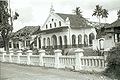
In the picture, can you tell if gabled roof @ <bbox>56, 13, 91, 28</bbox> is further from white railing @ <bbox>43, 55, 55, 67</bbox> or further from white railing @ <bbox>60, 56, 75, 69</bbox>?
white railing @ <bbox>60, 56, 75, 69</bbox>

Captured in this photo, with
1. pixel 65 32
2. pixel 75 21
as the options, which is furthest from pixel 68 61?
pixel 75 21

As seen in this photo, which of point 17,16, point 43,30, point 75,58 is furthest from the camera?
point 43,30

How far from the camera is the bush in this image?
495 inches

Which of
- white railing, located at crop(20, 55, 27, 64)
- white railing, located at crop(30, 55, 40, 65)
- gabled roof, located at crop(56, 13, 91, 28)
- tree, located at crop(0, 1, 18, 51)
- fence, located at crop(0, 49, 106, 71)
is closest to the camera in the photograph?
fence, located at crop(0, 49, 106, 71)

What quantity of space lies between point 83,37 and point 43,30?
9.22 m

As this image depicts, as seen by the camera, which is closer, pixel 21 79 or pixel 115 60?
pixel 115 60

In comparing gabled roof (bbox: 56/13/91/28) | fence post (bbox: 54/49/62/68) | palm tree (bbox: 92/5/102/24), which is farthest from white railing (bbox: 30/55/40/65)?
palm tree (bbox: 92/5/102/24)

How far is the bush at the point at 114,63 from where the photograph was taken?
41.2 feet

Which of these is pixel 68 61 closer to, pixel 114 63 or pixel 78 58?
pixel 78 58

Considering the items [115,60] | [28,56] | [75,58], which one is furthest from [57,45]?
[115,60]

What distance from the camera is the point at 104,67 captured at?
13.7 meters

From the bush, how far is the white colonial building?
129ft

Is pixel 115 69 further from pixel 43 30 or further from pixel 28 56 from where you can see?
pixel 43 30

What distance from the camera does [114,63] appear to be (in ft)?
41.9
